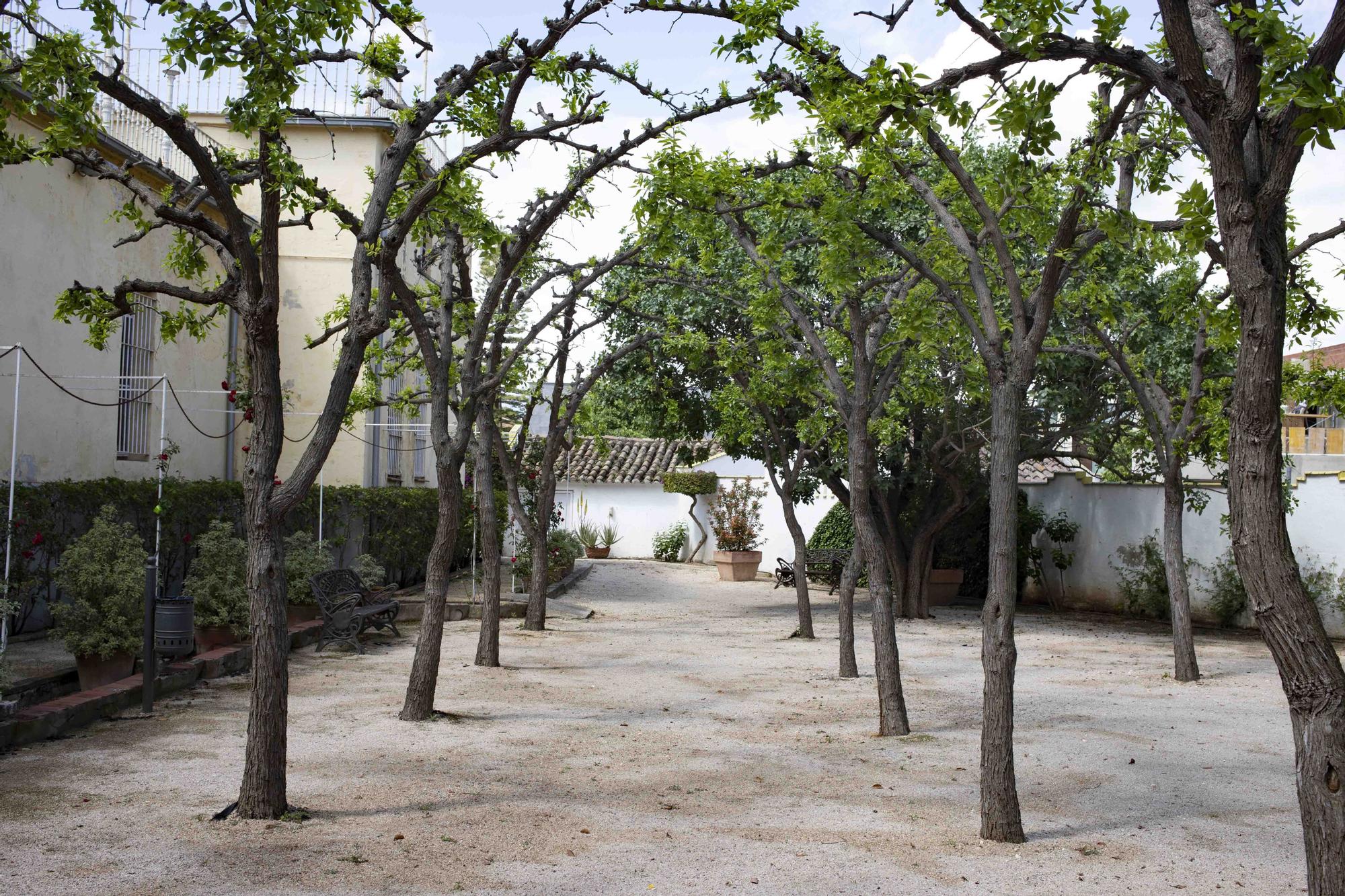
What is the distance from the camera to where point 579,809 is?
6.14 metres

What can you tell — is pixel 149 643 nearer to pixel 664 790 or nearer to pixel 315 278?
pixel 664 790

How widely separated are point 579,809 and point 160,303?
36.4 ft

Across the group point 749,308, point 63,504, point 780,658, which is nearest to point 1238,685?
point 780,658

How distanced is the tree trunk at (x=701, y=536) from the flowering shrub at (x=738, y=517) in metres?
1.72

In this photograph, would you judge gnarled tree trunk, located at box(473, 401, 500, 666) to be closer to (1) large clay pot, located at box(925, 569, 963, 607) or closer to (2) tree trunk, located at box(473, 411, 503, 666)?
(2) tree trunk, located at box(473, 411, 503, 666)

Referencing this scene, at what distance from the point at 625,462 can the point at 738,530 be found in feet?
28.9

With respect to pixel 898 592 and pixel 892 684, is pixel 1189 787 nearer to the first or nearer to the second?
pixel 892 684

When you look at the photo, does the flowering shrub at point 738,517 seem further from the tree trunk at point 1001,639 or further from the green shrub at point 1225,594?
the tree trunk at point 1001,639

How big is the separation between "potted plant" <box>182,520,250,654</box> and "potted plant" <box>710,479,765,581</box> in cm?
1805

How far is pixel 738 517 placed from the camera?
30.1m

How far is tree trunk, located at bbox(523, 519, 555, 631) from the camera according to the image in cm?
1554

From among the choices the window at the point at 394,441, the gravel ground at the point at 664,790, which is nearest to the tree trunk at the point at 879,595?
the gravel ground at the point at 664,790

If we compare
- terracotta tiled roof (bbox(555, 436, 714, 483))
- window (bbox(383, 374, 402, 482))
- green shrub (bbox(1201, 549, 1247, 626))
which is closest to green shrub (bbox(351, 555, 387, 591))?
window (bbox(383, 374, 402, 482))

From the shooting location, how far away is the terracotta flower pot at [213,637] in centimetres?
1094
